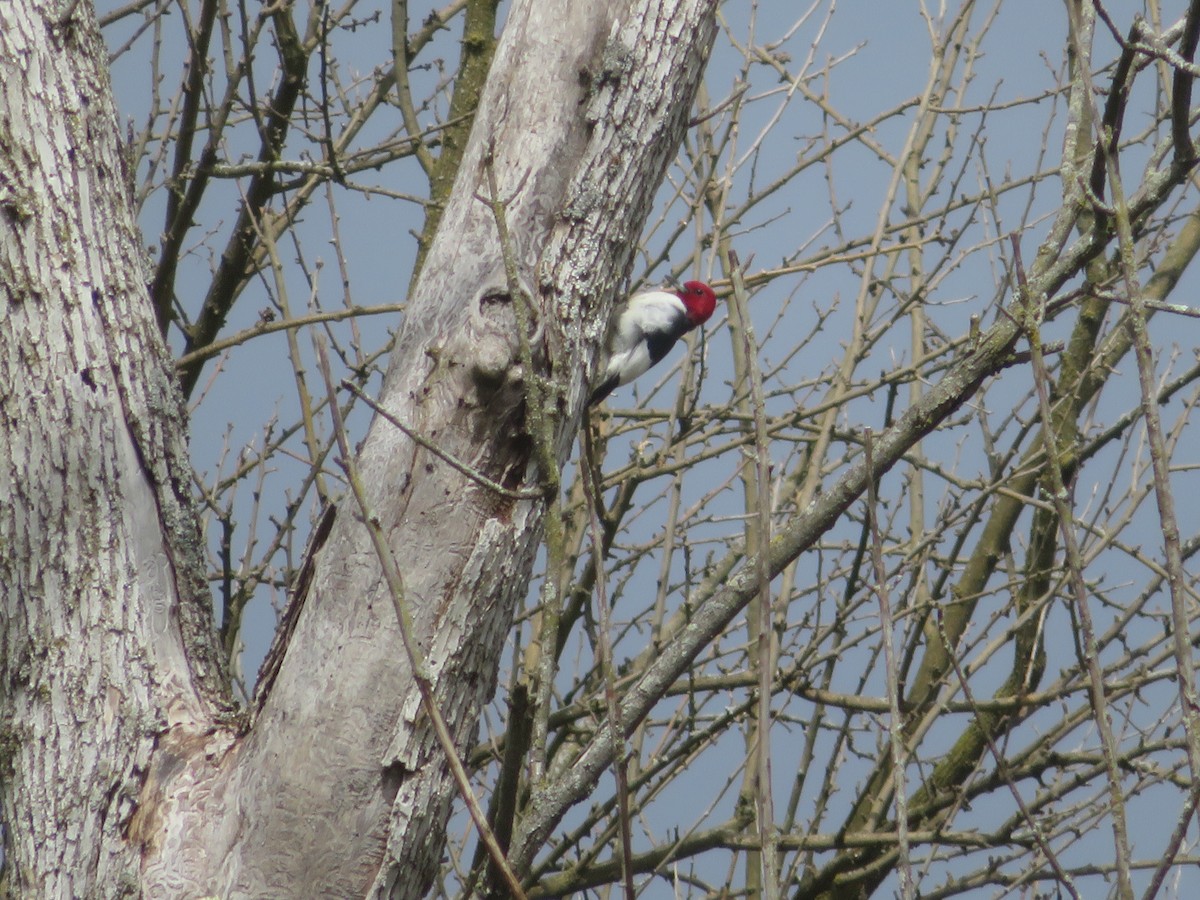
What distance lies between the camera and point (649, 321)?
3.44m

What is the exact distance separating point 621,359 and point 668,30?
1.69 meters

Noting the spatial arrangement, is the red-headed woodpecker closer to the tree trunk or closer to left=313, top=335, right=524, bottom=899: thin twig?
the tree trunk

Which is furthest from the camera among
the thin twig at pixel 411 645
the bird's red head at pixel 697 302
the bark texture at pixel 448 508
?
the bird's red head at pixel 697 302

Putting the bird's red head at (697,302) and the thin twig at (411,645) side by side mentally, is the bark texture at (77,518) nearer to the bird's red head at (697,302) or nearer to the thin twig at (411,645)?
the thin twig at (411,645)

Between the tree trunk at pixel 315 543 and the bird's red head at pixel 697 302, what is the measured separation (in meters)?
1.60

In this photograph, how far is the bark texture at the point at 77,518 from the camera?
5.07 ft

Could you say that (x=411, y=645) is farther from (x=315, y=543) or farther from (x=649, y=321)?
(x=649, y=321)

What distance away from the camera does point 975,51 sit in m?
3.93

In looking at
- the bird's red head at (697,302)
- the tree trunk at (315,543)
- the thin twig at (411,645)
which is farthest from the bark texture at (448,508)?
the bird's red head at (697,302)

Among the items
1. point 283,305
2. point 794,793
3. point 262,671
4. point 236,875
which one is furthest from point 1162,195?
point 283,305

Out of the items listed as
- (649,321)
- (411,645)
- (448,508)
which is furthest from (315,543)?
(649,321)

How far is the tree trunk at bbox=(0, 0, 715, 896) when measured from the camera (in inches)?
59.8

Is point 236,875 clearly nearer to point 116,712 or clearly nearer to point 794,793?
point 116,712

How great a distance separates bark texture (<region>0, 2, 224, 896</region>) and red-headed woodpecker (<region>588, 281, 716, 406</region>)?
184cm
